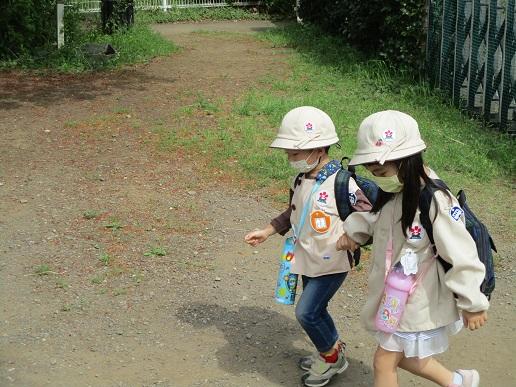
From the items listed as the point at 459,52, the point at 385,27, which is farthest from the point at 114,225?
the point at 385,27

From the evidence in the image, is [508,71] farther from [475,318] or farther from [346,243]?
[475,318]

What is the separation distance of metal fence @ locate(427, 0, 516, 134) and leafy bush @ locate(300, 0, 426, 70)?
0.21m

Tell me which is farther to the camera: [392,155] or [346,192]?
[346,192]

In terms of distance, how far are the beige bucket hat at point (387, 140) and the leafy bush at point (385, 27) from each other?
7.32 m

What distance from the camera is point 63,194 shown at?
23.3 ft

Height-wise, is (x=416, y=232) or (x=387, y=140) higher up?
(x=387, y=140)

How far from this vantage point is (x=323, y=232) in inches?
161

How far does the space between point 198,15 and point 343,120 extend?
28.4ft

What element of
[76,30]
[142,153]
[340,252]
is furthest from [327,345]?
[76,30]

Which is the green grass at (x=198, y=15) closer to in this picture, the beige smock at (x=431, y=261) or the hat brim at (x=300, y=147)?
the hat brim at (x=300, y=147)

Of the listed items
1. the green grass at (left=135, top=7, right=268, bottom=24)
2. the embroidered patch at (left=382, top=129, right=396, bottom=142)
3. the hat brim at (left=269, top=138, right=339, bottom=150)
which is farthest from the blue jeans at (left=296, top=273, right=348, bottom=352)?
the green grass at (left=135, top=7, right=268, bottom=24)

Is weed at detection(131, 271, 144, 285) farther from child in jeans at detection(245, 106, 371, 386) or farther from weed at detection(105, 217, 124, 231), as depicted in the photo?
child in jeans at detection(245, 106, 371, 386)

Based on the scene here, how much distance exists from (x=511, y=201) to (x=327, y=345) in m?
3.30

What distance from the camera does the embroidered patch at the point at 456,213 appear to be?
337 cm
